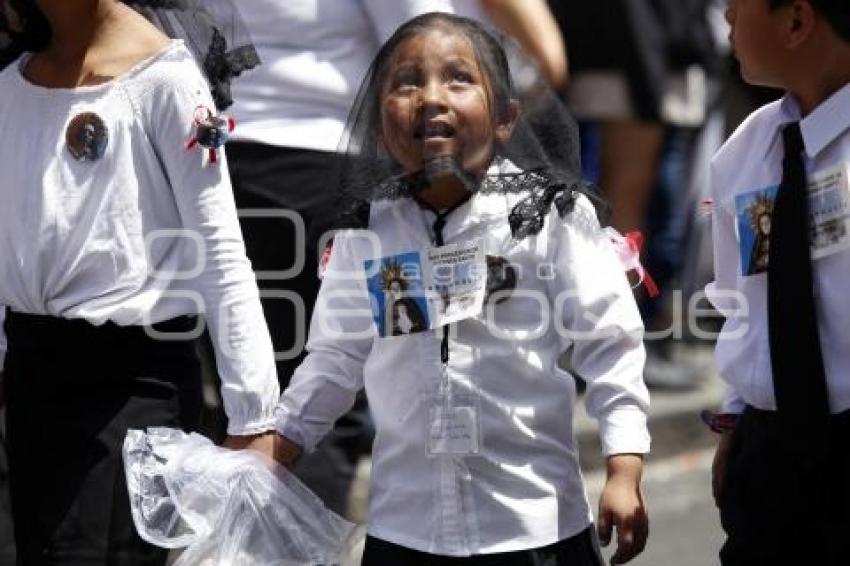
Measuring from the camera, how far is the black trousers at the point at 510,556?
3.57 meters

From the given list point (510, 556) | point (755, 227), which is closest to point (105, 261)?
point (510, 556)

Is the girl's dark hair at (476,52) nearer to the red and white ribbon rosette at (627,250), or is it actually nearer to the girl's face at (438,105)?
the girl's face at (438,105)

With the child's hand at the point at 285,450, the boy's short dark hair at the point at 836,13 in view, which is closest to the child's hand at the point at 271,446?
the child's hand at the point at 285,450

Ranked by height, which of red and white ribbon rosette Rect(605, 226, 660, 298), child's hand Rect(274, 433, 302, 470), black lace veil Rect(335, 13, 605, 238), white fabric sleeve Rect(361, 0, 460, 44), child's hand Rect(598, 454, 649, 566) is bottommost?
child's hand Rect(598, 454, 649, 566)

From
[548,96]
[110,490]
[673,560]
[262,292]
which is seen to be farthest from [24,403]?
[673,560]

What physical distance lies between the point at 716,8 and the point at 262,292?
4224mm

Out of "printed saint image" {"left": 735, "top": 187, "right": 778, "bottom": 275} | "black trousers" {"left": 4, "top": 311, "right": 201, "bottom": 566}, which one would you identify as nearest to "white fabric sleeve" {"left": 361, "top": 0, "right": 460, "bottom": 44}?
"black trousers" {"left": 4, "top": 311, "right": 201, "bottom": 566}

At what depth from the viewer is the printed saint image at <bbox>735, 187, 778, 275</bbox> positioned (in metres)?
3.48

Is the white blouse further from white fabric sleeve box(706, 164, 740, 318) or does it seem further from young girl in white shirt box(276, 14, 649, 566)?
white fabric sleeve box(706, 164, 740, 318)

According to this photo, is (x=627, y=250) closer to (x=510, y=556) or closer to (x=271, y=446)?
(x=510, y=556)

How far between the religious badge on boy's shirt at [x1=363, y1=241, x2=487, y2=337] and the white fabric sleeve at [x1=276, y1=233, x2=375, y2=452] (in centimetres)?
9

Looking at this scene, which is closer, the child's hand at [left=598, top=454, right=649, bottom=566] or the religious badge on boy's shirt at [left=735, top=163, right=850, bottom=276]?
the religious badge on boy's shirt at [left=735, top=163, right=850, bottom=276]

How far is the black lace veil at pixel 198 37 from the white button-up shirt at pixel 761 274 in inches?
37.4

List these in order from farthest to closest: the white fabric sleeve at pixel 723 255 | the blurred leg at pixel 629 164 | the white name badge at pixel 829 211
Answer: the blurred leg at pixel 629 164 < the white fabric sleeve at pixel 723 255 < the white name badge at pixel 829 211
